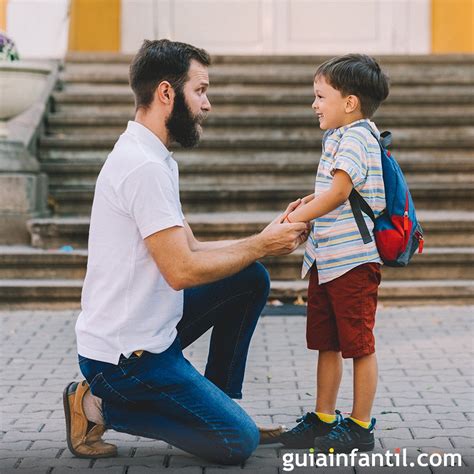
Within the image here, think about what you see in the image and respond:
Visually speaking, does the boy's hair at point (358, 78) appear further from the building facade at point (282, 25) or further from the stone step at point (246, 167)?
the building facade at point (282, 25)

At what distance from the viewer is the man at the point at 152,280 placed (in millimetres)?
3691

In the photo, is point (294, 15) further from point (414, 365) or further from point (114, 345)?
point (114, 345)

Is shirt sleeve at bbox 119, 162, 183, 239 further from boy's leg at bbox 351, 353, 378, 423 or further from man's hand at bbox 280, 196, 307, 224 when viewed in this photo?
boy's leg at bbox 351, 353, 378, 423

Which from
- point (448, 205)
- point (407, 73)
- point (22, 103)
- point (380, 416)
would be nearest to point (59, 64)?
point (22, 103)

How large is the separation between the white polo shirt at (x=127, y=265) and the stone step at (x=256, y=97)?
5.83 metres

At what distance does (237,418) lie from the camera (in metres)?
3.78

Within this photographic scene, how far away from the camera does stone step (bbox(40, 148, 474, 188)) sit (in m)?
8.73

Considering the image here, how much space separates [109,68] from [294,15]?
8.33 ft

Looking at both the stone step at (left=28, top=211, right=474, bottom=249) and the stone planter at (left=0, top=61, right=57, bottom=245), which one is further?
the stone planter at (left=0, top=61, right=57, bottom=245)

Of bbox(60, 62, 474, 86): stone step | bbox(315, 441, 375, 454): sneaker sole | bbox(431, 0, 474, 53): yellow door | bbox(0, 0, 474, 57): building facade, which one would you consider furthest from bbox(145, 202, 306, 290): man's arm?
bbox(431, 0, 474, 53): yellow door

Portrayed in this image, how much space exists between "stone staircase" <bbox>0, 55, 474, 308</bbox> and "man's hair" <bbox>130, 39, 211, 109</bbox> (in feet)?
11.2

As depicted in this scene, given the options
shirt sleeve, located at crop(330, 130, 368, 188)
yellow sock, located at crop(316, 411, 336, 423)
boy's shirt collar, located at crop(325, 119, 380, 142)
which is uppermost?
boy's shirt collar, located at crop(325, 119, 380, 142)

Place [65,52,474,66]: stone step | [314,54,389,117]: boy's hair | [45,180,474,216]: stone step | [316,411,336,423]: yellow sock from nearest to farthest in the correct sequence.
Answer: [314,54,389,117]: boy's hair, [316,411,336,423]: yellow sock, [45,180,474,216]: stone step, [65,52,474,66]: stone step

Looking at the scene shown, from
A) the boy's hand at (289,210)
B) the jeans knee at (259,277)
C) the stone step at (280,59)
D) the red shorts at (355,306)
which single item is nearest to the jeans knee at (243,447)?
the red shorts at (355,306)
